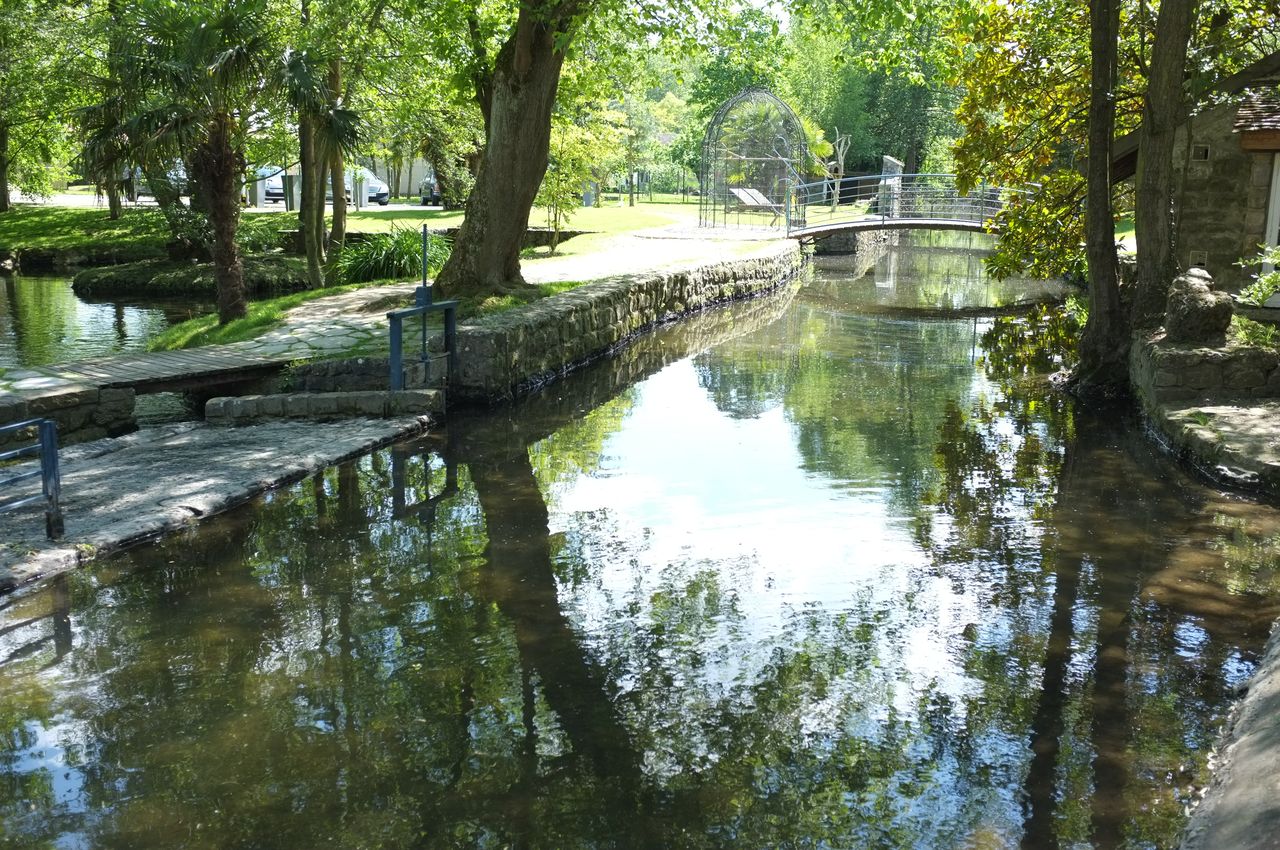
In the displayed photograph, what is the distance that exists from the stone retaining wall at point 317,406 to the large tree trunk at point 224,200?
14.3 ft

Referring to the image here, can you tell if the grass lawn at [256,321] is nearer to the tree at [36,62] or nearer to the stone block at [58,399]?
the stone block at [58,399]

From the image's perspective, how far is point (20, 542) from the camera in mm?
7578

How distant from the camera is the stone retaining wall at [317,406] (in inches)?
445

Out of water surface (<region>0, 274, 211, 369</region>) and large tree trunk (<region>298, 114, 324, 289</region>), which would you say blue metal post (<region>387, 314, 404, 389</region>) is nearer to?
water surface (<region>0, 274, 211, 369</region>)

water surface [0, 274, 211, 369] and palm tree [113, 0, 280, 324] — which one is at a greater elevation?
palm tree [113, 0, 280, 324]

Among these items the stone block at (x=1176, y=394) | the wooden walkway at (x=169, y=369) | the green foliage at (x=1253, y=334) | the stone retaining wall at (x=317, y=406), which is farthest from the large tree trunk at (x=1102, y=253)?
the wooden walkway at (x=169, y=369)

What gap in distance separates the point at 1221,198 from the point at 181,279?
763 inches

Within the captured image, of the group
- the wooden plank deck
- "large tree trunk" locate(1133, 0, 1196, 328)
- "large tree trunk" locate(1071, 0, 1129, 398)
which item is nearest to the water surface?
the wooden plank deck

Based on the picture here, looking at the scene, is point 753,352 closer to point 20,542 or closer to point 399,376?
point 399,376

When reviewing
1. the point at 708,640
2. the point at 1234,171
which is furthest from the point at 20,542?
the point at 1234,171

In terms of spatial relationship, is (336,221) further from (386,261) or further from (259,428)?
(259,428)

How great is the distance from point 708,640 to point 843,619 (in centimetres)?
85

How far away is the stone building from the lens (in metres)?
16.8

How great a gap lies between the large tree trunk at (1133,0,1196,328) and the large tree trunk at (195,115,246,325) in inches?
422
